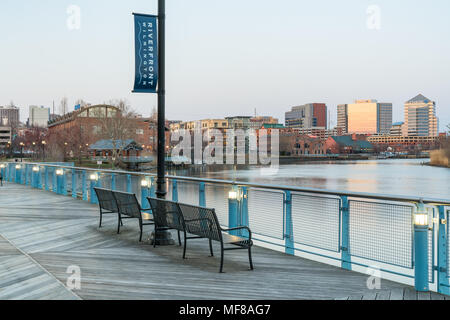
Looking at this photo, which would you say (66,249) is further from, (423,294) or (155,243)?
(423,294)

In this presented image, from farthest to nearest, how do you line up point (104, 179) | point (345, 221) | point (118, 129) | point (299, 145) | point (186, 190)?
point (299, 145) → point (118, 129) → point (104, 179) → point (186, 190) → point (345, 221)

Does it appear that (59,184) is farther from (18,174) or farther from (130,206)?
(130,206)

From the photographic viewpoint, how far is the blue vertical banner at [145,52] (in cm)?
809

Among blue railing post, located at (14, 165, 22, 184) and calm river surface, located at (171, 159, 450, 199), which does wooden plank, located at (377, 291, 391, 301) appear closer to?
blue railing post, located at (14, 165, 22, 184)

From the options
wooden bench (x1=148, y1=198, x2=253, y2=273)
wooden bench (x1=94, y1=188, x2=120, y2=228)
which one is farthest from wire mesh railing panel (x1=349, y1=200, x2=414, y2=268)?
wooden bench (x1=94, y1=188, x2=120, y2=228)

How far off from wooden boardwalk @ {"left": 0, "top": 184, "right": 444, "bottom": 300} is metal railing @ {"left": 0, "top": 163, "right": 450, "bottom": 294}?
17.2 inches

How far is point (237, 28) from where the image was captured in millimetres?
188000

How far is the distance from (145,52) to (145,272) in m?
3.99

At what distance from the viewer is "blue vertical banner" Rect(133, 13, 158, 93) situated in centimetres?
809

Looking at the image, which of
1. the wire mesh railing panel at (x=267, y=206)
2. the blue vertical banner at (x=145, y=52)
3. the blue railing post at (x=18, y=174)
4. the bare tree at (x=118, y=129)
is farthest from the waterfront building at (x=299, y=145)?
the blue vertical banner at (x=145, y=52)

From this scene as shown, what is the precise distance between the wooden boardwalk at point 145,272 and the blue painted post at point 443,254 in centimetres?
40

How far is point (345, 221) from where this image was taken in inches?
267

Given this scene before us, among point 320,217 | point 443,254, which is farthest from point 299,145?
point 443,254
